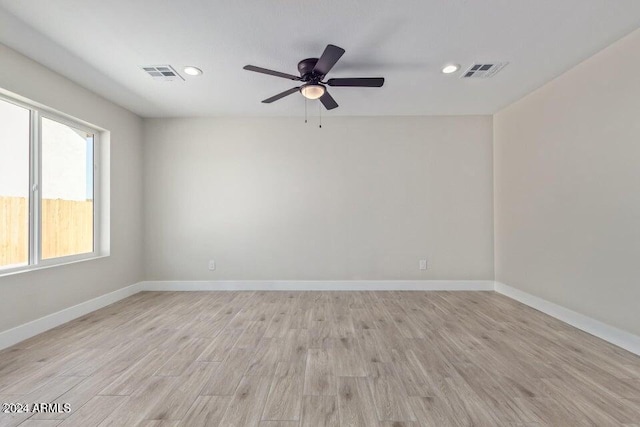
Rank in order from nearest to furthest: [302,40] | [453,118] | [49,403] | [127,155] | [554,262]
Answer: [49,403]
[302,40]
[554,262]
[127,155]
[453,118]

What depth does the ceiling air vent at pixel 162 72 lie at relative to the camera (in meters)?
2.69

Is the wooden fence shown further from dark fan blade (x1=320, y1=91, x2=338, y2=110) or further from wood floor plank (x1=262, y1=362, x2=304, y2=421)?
dark fan blade (x1=320, y1=91, x2=338, y2=110)

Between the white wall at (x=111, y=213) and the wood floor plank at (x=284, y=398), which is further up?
the white wall at (x=111, y=213)

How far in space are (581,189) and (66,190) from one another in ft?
17.9

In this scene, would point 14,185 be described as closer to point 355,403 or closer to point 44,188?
point 44,188

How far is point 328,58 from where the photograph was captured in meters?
2.08

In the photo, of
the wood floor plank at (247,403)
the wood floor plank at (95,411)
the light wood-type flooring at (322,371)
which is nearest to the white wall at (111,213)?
the light wood-type flooring at (322,371)

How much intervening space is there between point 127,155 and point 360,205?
341cm

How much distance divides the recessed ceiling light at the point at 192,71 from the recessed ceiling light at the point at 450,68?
2463mm

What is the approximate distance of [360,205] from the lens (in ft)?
13.5

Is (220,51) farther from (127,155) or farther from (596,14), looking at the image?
(596,14)

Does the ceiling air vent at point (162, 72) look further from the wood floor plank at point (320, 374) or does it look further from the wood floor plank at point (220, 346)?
the wood floor plank at point (320, 374)

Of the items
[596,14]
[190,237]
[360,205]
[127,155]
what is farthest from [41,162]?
[596,14]

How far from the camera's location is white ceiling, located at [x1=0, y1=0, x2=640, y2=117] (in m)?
1.92
